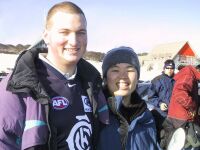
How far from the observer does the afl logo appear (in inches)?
78.1

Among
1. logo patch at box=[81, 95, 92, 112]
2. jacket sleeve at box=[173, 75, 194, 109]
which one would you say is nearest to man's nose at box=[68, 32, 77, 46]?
logo patch at box=[81, 95, 92, 112]

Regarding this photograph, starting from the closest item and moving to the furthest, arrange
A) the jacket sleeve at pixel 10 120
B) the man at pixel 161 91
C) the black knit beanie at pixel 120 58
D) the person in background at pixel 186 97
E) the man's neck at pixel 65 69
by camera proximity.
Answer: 1. the jacket sleeve at pixel 10 120
2. the man's neck at pixel 65 69
3. the black knit beanie at pixel 120 58
4. the person in background at pixel 186 97
5. the man at pixel 161 91

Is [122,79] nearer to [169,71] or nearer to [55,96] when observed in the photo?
[55,96]

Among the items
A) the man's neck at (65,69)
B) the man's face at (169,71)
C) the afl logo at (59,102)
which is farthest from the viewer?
the man's face at (169,71)

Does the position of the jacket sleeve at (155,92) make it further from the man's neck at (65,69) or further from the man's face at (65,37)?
the man's face at (65,37)

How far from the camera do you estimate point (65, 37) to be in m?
2.03

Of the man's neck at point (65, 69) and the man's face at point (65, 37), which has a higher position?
the man's face at point (65, 37)

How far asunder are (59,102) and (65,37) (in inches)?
14.0

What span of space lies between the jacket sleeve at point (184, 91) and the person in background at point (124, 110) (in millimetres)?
2726

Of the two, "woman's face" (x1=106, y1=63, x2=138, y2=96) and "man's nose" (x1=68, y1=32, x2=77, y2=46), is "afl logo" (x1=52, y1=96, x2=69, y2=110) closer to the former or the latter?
"man's nose" (x1=68, y1=32, x2=77, y2=46)

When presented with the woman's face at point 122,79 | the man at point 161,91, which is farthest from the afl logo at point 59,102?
the man at point 161,91

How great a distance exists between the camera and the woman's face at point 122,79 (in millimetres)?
2418

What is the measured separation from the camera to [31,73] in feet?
6.32

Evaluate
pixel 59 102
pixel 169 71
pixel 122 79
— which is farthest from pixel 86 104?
pixel 169 71
